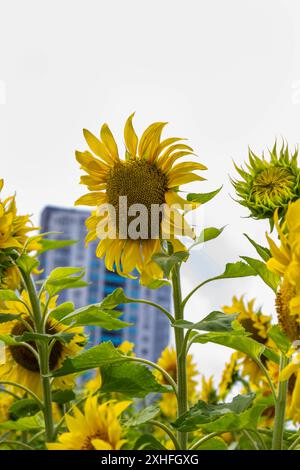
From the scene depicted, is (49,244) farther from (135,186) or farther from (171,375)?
(171,375)

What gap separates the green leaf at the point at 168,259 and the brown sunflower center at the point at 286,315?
0.14m

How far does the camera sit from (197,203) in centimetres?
107

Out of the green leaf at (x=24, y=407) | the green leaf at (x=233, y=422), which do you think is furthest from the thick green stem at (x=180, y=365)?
the green leaf at (x=24, y=407)

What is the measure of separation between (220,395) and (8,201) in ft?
3.09

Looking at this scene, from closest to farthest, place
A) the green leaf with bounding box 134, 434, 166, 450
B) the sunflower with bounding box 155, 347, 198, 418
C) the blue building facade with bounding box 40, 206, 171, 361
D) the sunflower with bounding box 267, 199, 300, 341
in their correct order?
the sunflower with bounding box 267, 199, 300, 341 → the green leaf with bounding box 134, 434, 166, 450 → the sunflower with bounding box 155, 347, 198, 418 → the blue building facade with bounding box 40, 206, 171, 361

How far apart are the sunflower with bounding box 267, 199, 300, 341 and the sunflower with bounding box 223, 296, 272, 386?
714 millimetres

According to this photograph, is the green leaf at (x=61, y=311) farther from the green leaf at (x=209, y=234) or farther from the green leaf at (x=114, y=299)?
the green leaf at (x=209, y=234)

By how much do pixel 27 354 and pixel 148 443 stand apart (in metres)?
0.55

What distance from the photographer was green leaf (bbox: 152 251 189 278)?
3.20ft

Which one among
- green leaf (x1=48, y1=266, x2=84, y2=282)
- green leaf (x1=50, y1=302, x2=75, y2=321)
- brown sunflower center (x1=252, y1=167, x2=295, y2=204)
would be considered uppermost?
brown sunflower center (x1=252, y1=167, x2=295, y2=204)

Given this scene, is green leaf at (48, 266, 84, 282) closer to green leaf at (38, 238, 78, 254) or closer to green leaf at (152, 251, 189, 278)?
green leaf at (38, 238, 78, 254)

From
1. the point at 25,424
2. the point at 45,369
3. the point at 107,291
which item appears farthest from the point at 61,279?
the point at 107,291

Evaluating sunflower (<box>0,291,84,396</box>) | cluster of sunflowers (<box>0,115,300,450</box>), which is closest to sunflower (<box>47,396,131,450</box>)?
cluster of sunflowers (<box>0,115,300,450</box>)
